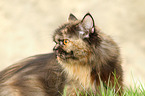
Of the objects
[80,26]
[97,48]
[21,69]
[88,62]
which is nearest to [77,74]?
[88,62]

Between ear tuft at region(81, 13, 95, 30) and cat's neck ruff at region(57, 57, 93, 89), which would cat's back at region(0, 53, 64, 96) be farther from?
ear tuft at region(81, 13, 95, 30)

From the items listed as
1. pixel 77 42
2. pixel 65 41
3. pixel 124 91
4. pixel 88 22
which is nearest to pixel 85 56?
pixel 77 42

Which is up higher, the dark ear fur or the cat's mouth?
the dark ear fur

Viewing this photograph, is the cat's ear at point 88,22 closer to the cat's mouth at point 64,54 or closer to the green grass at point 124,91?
the cat's mouth at point 64,54

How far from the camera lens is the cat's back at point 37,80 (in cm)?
319

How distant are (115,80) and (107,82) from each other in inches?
4.2

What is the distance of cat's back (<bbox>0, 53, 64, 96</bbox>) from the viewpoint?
126 inches

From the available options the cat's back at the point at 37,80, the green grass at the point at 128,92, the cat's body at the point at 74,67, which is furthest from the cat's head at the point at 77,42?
the green grass at the point at 128,92

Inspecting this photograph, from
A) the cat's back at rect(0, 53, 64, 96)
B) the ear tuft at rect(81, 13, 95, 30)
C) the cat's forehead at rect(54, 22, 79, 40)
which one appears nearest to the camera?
A: the ear tuft at rect(81, 13, 95, 30)

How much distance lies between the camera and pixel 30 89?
3248 mm

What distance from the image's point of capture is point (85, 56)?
300cm

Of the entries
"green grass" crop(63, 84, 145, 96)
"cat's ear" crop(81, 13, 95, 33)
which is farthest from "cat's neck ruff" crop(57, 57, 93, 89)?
"cat's ear" crop(81, 13, 95, 33)

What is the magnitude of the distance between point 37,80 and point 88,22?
1.03 m

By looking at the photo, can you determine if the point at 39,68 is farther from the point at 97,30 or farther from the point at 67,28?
the point at 97,30
